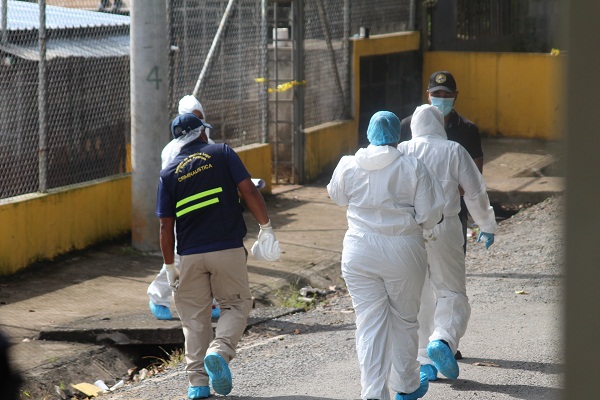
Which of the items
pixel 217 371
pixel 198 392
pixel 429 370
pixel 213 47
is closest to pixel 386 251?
pixel 429 370

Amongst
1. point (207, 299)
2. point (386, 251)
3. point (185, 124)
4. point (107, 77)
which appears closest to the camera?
point (386, 251)

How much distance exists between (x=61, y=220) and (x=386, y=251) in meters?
5.26

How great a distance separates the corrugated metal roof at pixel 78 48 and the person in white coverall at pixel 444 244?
16.0 ft

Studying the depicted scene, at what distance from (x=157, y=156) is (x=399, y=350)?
5.20m

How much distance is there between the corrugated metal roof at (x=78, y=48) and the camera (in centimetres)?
941

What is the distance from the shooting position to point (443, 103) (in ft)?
22.0

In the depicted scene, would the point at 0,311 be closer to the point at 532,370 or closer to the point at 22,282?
the point at 22,282

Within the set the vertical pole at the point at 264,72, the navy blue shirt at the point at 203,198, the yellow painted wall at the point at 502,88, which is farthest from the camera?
the yellow painted wall at the point at 502,88

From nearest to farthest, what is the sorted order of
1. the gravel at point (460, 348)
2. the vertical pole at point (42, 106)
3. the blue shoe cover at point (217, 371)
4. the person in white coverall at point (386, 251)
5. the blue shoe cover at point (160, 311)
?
1. the person in white coverall at point (386, 251)
2. the blue shoe cover at point (217, 371)
3. the gravel at point (460, 348)
4. the blue shoe cover at point (160, 311)
5. the vertical pole at point (42, 106)

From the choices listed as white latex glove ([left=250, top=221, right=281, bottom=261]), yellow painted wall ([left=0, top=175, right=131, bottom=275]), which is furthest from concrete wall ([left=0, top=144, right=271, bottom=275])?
white latex glove ([left=250, top=221, right=281, bottom=261])

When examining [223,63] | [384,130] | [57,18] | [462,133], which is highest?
[57,18]

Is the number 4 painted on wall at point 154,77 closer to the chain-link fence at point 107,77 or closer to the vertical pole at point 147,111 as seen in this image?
the vertical pole at point 147,111

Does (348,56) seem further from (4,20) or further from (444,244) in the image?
(444,244)

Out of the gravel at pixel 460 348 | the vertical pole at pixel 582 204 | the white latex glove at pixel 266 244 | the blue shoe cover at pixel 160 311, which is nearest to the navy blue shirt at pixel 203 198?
the white latex glove at pixel 266 244
